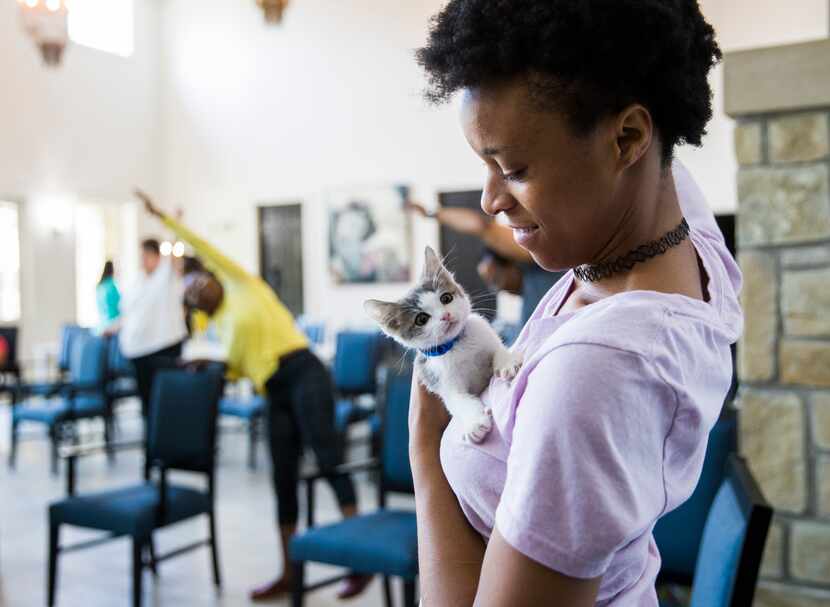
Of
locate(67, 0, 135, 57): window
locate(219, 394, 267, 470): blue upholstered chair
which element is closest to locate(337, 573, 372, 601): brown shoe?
locate(219, 394, 267, 470): blue upholstered chair

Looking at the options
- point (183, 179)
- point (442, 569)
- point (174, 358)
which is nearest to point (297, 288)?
point (183, 179)

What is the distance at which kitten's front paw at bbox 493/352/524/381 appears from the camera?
3.29 feet

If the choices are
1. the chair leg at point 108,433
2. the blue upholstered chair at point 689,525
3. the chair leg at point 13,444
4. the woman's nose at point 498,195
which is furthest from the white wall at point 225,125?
the woman's nose at point 498,195

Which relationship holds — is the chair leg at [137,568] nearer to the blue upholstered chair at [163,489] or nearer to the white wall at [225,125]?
the blue upholstered chair at [163,489]

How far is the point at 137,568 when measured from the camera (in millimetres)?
3566

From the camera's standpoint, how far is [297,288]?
12359 mm

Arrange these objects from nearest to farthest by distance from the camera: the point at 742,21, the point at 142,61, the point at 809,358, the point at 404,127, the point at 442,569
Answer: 1. the point at 442,569
2. the point at 809,358
3. the point at 742,21
4. the point at 404,127
5. the point at 142,61

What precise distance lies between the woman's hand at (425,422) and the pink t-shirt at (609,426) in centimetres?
29

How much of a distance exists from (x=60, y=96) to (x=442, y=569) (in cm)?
1257

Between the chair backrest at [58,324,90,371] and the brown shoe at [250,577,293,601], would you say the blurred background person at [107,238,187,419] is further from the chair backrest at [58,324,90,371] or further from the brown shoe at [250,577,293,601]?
the brown shoe at [250,577,293,601]

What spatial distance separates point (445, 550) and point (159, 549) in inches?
169

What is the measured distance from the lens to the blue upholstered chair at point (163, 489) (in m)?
3.66

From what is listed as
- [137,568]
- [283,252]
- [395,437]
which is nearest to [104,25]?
[283,252]

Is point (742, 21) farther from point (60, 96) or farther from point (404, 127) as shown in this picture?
point (60, 96)
